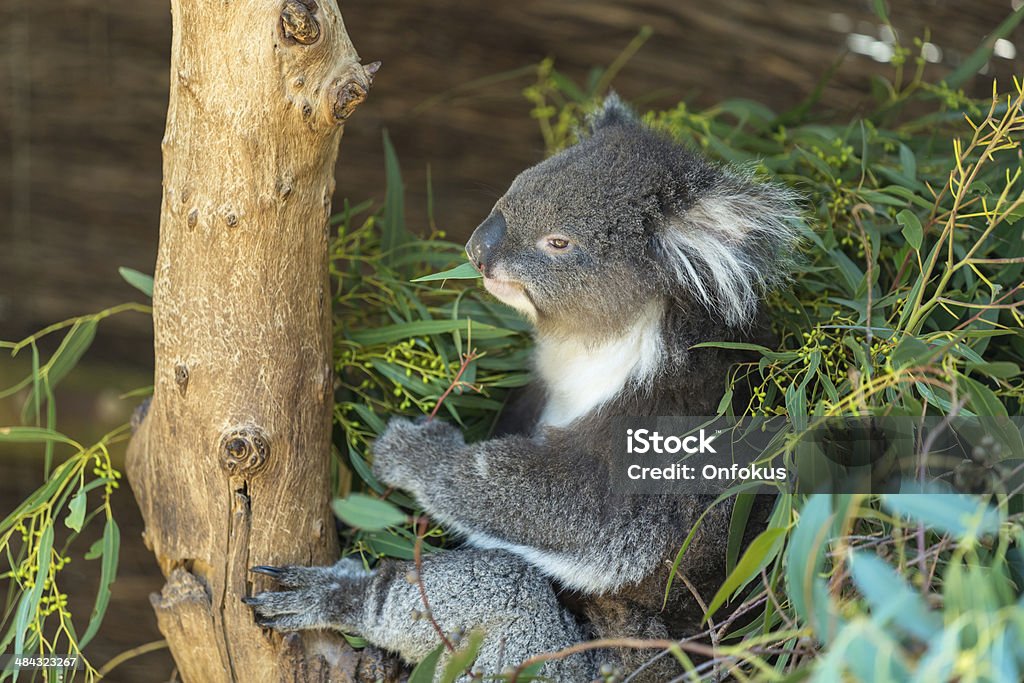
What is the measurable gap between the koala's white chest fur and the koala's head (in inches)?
1.9

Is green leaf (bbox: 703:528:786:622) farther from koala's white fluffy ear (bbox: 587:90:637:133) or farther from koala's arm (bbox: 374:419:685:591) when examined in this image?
koala's white fluffy ear (bbox: 587:90:637:133)

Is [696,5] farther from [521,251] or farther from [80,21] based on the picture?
[80,21]

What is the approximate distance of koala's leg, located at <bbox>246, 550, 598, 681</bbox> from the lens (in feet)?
8.14

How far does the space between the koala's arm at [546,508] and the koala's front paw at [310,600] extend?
0.31 metres

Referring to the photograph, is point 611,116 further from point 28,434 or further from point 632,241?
point 28,434

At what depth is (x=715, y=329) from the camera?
2637mm

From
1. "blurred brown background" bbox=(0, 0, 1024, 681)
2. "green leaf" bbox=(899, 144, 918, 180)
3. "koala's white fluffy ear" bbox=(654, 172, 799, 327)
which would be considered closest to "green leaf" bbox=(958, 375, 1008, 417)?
"koala's white fluffy ear" bbox=(654, 172, 799, 327)

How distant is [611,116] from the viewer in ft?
9.97

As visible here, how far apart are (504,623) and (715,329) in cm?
95

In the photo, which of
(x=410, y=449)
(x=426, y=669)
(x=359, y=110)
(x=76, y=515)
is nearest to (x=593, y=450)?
(x=410, y=449)

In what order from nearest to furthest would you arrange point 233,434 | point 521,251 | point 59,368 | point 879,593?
point 879,593 < point 233,434 < point 521,251 < point 59,368

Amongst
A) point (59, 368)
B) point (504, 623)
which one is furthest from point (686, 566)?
point (59, 368)

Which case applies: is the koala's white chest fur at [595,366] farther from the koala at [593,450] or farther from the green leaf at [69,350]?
the green leaf at [69,350]

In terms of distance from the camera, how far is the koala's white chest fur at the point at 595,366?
→ 8.58ft
